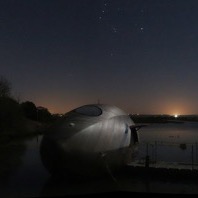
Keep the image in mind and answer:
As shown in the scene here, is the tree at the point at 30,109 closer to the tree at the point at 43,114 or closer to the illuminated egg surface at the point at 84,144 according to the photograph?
→ the tree at the point at 43,114

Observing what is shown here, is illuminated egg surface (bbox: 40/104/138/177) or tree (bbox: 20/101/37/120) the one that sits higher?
tree (bbox: 20/101/37/120)

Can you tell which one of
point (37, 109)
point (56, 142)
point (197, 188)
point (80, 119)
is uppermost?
point (37, 109)

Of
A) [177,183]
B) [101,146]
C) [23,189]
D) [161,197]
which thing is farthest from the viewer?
[177,183]

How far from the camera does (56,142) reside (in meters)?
21.2

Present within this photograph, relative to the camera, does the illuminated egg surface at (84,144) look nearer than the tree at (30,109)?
Yes

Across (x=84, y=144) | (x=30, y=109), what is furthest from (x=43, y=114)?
(x=84, y=144)

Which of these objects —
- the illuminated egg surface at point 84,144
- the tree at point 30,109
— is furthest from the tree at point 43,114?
the illuminated egg surface at point 84,144

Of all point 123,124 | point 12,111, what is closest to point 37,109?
point 12,111

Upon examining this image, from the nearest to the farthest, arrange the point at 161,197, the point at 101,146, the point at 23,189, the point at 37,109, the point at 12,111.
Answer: the point at 161,197 → the point at 23,189 → the point at 101,146 → the point at 12,111 → the point at 37,109

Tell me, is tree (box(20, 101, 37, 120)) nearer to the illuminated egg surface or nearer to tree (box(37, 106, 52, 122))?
tree (box(37, 106, 52, 122))

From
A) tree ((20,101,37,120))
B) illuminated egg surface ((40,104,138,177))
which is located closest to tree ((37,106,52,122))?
tree ((20,101,37,120))

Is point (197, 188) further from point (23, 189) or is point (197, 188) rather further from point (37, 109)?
point (37, 109)

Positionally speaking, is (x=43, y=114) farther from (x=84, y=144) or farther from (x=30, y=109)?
(x=84, y=144)

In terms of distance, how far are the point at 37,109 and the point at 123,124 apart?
115 m
